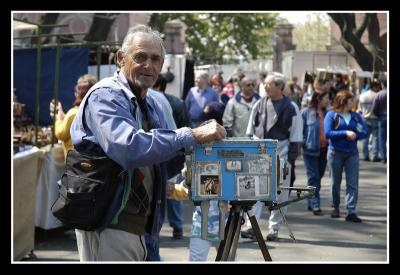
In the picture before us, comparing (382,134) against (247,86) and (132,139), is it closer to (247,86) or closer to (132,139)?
(247,86)

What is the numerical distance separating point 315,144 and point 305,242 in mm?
2347

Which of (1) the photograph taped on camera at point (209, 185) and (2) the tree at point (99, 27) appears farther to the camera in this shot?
(2) the tree at point (99, 27)

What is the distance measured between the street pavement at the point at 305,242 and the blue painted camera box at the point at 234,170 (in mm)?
3864

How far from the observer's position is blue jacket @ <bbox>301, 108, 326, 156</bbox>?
479 inches

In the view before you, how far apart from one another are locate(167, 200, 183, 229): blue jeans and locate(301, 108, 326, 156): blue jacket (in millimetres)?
2640

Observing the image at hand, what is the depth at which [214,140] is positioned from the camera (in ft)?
14.9

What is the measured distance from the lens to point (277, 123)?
10250 millimetres

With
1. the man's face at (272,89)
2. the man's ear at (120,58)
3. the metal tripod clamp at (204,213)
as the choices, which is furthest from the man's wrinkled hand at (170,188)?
the man's face at (272,89)

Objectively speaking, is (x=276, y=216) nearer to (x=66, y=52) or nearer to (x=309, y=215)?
(x=309, y=215)

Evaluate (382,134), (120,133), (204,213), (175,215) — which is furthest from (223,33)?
(120,133)

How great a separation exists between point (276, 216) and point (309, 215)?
7.00ft

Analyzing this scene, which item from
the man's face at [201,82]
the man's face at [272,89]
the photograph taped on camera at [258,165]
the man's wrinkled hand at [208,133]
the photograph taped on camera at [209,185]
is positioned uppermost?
the man's face at [201,82]

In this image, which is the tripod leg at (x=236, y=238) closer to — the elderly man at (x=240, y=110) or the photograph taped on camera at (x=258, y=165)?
the photograph taped on camera at (x=258, y=165)

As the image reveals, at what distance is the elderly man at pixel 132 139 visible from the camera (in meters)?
4.34
